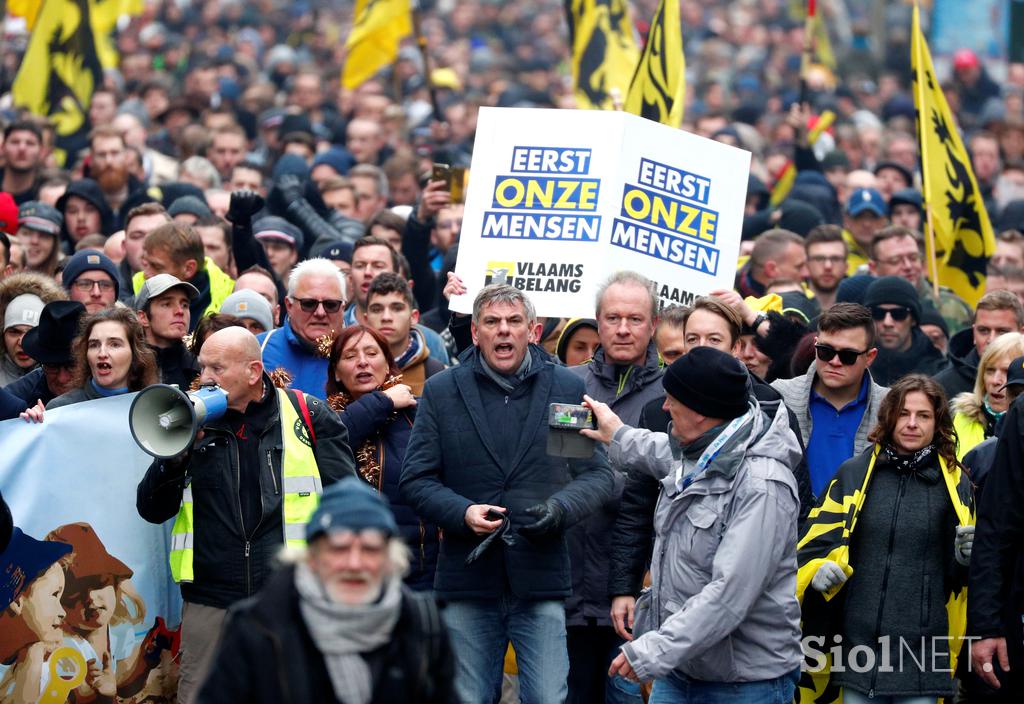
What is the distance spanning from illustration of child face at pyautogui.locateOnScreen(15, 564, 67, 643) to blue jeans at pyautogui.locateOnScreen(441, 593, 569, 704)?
1.69m

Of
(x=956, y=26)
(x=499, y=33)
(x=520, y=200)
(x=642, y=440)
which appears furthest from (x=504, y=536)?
(x=499, y=33)

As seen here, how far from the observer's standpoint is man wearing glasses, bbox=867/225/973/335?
11.1 m

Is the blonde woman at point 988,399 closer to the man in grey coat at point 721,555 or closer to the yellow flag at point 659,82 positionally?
the man in grey coat at point 721,555

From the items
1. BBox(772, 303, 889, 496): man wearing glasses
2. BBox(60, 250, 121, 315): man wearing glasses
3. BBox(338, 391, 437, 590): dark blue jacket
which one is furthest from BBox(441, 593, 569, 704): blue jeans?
BBox(60, 250, 121, 315): man wearing glasses

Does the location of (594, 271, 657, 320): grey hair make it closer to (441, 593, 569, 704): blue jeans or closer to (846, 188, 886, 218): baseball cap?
(441, 593, 569, 704): blue jeans

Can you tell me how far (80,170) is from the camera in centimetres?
1392

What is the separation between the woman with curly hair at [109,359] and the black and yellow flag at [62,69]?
7.59 meters

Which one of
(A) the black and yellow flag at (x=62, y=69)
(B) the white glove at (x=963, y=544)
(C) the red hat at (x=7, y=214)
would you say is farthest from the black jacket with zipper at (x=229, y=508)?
(A) the black and yellow flag at (x=62, y=69)

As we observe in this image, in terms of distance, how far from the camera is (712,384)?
6.29 meters

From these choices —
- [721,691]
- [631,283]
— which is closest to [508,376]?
[631,283]

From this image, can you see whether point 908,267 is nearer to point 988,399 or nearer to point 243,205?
point 988,399

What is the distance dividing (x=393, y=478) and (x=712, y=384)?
200cm

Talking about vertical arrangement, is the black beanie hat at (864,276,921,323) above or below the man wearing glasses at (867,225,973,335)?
below

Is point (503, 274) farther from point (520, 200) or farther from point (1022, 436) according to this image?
point (1022, 436)
